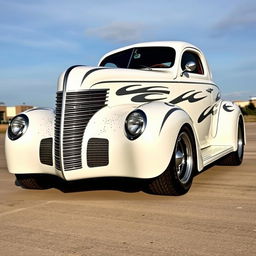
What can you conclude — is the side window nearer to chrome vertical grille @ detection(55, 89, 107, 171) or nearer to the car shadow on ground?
the car shadow on ground

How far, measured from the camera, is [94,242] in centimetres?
312

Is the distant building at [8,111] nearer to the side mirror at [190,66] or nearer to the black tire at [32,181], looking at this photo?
the side mirror at [190,66]

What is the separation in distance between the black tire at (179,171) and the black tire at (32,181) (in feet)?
5.21

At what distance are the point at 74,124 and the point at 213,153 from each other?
240 cm

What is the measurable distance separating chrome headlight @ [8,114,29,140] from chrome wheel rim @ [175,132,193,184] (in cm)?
196

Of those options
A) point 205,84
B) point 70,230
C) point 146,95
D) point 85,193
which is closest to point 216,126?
point 205,84

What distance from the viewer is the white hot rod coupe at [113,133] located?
4371 mm

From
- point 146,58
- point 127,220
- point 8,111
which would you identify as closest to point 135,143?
point 127,220

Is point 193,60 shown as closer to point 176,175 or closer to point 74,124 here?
point 176,175

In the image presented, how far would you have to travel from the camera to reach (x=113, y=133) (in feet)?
14.7

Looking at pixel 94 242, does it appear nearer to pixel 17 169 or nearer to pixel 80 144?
pixel 80 144

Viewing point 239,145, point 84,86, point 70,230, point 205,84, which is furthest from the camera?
point 239,145

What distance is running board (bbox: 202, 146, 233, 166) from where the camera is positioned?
552cm

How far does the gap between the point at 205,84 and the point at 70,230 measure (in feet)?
13.7
